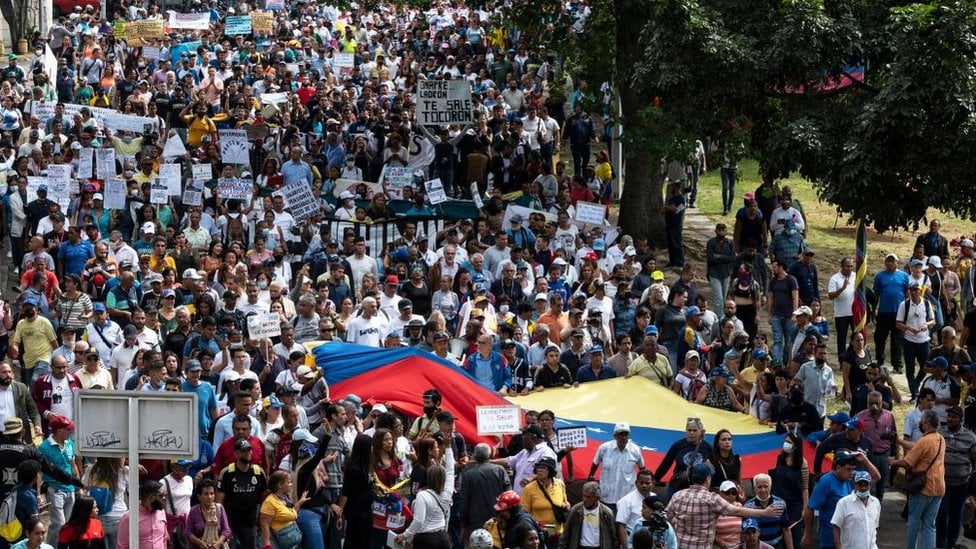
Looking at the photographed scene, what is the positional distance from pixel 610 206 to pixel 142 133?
8242 mm

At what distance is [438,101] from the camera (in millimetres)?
30312

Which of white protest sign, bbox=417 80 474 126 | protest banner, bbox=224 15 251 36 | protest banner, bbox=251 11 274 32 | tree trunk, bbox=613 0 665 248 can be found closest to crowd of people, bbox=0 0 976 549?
white protest sign, bbox=417 80 474 126

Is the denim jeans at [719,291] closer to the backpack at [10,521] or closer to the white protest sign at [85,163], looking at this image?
the white protest sign at [85,163]

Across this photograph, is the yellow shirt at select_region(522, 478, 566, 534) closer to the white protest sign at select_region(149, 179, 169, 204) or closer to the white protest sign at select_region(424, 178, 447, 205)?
the white protest sign at select_region(424, 178, 447, 205)

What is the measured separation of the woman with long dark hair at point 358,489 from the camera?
633 inches

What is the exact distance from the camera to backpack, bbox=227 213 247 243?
25906 mm

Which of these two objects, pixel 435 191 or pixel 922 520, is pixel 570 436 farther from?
pixel 435 191

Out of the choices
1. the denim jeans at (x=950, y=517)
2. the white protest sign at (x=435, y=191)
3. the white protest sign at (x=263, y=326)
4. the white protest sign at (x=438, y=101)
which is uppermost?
the white protest sign at (x=438, y=101)

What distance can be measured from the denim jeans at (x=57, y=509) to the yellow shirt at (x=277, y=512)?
1915 millimetres

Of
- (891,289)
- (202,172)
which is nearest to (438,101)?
(202,172)

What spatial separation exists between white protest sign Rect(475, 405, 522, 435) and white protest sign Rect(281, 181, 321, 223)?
9.51 m

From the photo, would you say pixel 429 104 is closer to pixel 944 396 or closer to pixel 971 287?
pixel 971 287

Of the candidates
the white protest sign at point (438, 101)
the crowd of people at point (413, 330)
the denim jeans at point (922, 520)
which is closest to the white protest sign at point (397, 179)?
the crowd of people at point (413, 330)

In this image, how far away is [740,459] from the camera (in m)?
18.4
